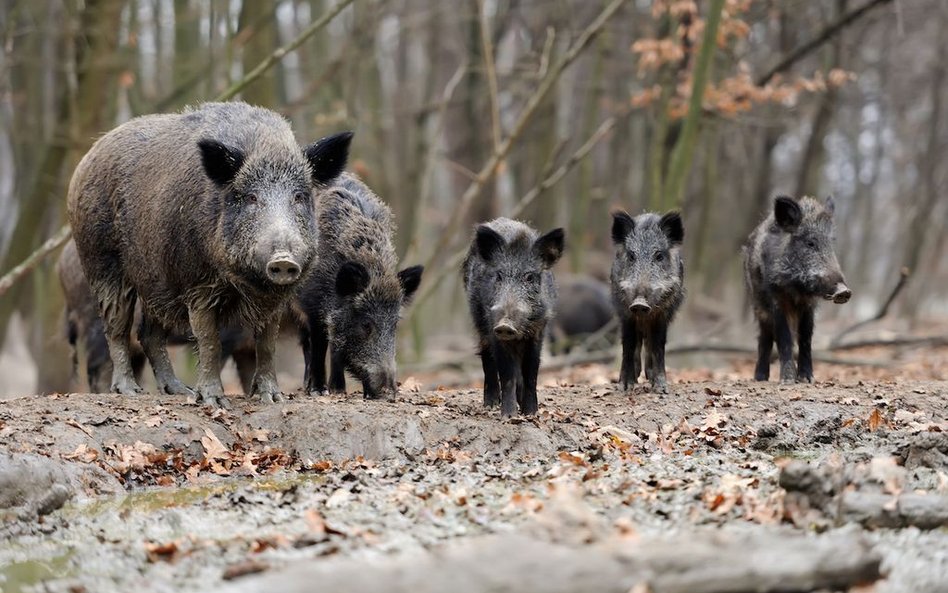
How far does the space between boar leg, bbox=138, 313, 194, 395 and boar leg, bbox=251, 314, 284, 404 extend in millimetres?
1018

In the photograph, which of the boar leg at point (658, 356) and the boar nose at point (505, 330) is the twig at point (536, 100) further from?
the boar nose at point (505, 330)

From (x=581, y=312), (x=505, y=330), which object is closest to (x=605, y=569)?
(x=505, y=330)

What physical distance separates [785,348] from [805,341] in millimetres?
362

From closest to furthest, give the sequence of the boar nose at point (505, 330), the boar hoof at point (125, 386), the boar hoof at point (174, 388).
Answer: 1. the boar nose at point (505, 330)
2. the boar hoof at point (125, 386)
3. the boar hoof at point (174, 388)

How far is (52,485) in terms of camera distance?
6.78m

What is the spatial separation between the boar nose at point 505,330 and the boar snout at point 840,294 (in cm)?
353

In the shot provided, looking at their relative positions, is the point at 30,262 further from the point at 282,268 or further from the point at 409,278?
the point at 282,268

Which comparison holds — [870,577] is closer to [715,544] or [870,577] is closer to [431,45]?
[715,544]

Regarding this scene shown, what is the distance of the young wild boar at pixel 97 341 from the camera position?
36.1ft

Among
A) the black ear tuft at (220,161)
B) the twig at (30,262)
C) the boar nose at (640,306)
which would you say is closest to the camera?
the black ear tuft at (220,161)

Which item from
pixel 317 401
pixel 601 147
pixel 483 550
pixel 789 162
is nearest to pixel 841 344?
pixel 317 401

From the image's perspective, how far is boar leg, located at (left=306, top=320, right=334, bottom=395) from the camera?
10.3 metres

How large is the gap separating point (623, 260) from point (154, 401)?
4.20m

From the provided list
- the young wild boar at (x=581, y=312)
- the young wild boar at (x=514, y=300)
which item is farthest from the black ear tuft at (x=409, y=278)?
the young wild boar at (x=581, y=312)
